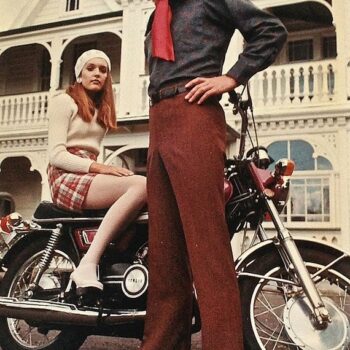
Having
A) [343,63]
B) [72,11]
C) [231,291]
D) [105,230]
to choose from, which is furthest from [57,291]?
[72,11]

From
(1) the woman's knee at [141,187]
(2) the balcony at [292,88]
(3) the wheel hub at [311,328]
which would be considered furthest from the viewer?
(2) the balcony at [292,88]

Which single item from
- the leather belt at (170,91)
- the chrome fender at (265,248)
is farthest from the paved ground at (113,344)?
the leather belt at (170,91)

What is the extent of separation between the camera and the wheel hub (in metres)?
1.88

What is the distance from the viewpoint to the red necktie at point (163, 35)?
1778 mm

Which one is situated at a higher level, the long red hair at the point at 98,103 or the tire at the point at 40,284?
the long red hair at the point at 98,103

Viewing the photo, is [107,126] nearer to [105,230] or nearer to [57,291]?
[105,230]

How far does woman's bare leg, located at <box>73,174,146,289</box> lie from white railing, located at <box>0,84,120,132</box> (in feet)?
34.0

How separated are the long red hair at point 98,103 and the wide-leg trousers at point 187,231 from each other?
808 mm

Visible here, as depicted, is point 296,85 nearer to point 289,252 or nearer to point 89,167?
point 89,167

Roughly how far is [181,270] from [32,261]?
3.72 ft

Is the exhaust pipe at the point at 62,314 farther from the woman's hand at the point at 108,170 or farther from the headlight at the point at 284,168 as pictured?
the headlight at the point at 284,168

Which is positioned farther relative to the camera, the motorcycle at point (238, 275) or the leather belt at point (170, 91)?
the motorcycle at point (238, 275)

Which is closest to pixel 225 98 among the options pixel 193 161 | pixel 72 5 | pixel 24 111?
pixel 24 111

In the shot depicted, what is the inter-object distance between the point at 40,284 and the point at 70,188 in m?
0.56
